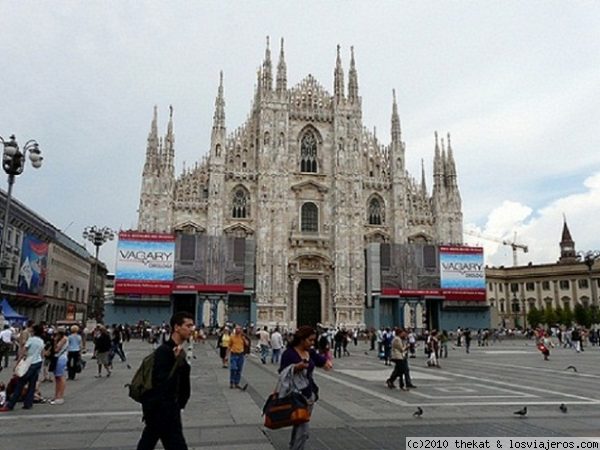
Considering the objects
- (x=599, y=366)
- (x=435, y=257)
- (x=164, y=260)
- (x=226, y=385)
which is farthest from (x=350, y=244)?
(x=226, y=385)

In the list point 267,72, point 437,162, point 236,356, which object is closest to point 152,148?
point 267,72

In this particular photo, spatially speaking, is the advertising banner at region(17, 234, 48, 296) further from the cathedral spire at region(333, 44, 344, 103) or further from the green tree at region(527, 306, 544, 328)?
the green tree at region(527, 306, 544, 328)

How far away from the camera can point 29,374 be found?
9156mm

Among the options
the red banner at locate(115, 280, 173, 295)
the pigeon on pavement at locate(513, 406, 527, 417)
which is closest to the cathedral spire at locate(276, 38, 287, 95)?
the red banner at locate(115, 280, 173, 295)

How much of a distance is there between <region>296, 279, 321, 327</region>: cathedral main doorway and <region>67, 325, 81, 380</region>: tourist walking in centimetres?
3021

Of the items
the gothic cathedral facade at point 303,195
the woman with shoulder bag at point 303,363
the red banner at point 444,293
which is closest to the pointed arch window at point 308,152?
the gothic cathedral facade at point 303,195

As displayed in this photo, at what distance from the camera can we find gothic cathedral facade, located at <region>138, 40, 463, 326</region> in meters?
42.3

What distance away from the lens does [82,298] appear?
2943 inches

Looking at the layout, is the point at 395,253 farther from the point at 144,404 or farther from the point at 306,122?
the point at 144,404

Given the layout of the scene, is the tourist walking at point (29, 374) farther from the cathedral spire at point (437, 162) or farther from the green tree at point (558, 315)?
the green tree at point (558, 315)

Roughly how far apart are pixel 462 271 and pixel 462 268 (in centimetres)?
27

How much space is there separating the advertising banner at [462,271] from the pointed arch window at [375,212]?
612 cm

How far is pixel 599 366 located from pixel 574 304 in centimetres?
5873

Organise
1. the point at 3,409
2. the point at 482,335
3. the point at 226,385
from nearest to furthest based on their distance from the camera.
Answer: the point at 3,409 → the point at 226,385 → the point at 482,335
